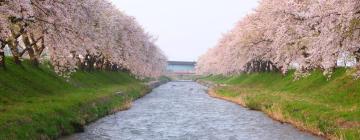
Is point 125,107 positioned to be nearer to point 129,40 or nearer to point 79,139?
point 79,139

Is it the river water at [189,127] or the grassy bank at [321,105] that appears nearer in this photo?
the grassy bank at [321,105]

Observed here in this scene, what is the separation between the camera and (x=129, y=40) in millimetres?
85875

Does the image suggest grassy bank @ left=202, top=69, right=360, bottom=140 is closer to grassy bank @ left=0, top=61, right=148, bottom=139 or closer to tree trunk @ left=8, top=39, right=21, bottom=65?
grassy bank @ left=0, top=61, right=148, bottom=139

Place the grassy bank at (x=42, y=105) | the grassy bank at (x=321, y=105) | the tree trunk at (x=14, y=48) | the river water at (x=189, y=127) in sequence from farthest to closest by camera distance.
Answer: the tree trunk at (x=14, y=48) → the river water at (x=189, y=127) → the grassy bank at (x=321, y=105) → the grassy bank at (x=42, y=105)

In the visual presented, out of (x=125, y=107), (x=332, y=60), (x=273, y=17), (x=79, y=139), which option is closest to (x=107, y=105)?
(x=125, y=107)

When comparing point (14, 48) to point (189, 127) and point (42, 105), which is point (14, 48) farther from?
point (189, 127)

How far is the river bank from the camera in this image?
2578 cm

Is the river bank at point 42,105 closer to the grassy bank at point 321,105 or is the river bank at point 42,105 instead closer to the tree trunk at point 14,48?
the tree trunk at point 14,48

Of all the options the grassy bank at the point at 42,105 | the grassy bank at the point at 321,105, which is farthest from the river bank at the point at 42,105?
the grassy bank at the point at 321,105

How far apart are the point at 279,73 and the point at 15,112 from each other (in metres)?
57.9

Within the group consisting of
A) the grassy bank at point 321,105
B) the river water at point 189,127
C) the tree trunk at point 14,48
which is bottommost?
the river water at point 189,127

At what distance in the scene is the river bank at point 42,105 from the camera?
2578cm

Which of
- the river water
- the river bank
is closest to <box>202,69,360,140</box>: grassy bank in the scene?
the river water

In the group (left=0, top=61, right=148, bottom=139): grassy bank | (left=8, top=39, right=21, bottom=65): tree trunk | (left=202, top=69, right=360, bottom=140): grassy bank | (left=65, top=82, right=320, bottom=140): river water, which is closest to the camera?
(left=0, top=61, right=148, bottom=139): grassy bank
